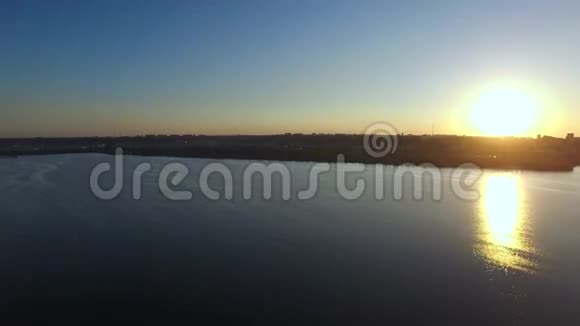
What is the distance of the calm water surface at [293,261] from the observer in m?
11.5

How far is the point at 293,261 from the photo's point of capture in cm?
1530

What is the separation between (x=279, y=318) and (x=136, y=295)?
3.96 metres

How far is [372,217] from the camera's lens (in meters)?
23.1

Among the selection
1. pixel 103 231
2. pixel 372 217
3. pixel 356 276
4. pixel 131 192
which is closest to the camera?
pixel 356 276

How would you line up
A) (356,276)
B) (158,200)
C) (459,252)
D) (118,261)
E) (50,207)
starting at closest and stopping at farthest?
1. (356,276)
2. (118,261)
3. (459,252)
4. (50,207)
5. (158,200)

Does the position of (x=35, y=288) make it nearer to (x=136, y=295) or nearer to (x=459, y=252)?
(x=136, y=295)

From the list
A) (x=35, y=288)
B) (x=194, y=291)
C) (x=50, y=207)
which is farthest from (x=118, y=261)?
(x=50, y=207)

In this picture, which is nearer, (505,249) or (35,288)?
(35,288)

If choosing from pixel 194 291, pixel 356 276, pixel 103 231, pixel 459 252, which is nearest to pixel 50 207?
pixel 103 231

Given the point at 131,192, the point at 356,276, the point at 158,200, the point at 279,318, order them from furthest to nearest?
the point at 131,192, the point at 158,200, the point at 356,276, the point at 279,318

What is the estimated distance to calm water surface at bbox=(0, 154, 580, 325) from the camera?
1151 cm

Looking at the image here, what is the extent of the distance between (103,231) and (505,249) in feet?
52.1

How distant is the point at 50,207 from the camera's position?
25641mm

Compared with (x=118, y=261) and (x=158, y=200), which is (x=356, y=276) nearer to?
(x=118, y=261)
